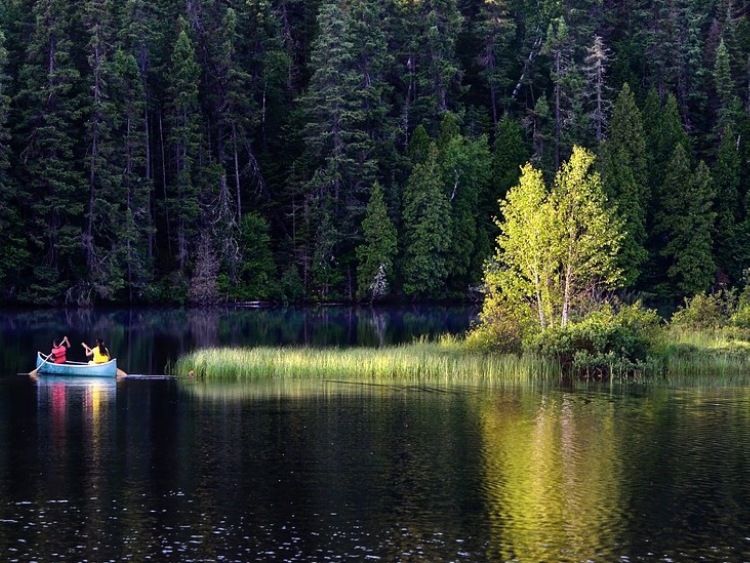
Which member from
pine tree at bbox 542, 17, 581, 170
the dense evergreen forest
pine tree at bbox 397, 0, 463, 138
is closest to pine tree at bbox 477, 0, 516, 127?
the dense evergreen forest

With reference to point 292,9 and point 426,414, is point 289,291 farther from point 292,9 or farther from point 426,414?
point 426,414

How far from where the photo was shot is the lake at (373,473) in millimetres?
26828

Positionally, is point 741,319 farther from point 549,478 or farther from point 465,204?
point 465,204

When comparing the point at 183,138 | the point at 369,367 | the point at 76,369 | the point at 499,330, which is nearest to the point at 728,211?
the point at 183,138

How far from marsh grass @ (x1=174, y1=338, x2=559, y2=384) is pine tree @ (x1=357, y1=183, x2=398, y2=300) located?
46.5 metres

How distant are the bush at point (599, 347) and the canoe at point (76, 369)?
1632 cm

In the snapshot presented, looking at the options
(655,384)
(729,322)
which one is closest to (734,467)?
(655,384)

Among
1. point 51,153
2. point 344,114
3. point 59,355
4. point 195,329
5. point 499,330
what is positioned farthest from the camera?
point 344,114

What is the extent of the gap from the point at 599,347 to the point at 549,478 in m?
20.1

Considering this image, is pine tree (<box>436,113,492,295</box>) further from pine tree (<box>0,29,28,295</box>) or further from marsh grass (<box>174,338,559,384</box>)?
marsh grass (<box>174,338,559,384</box>)

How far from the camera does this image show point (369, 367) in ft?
173

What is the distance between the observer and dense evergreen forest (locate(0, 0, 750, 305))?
95.7 metres

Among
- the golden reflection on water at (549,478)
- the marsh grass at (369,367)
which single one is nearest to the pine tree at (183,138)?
the marsh grass at (369,367)

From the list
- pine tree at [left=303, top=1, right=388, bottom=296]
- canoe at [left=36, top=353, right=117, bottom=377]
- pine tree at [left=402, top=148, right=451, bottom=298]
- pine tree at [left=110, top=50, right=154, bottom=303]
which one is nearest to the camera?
canoe at [left=36, top=353, right=117, bottom=377]
